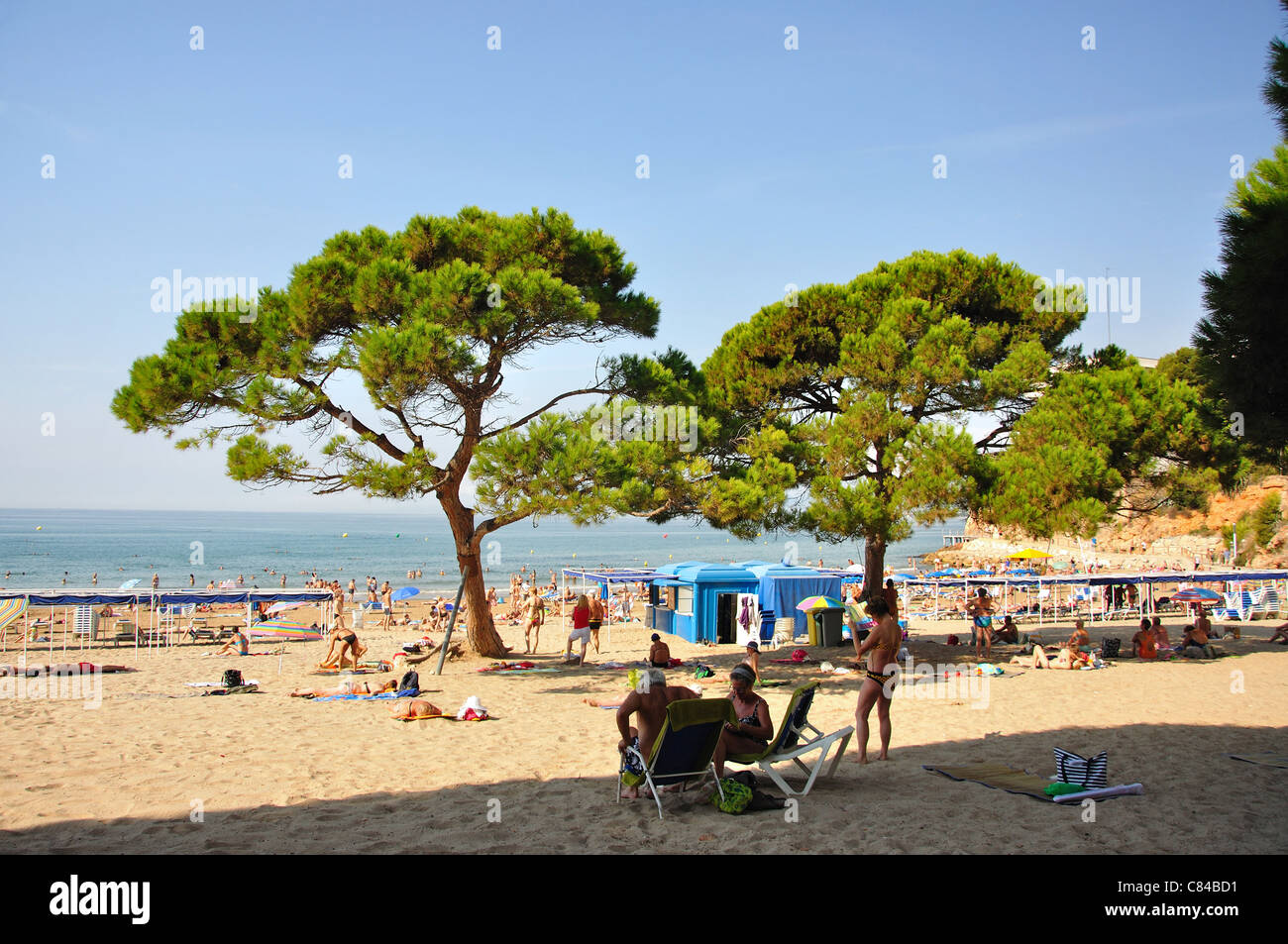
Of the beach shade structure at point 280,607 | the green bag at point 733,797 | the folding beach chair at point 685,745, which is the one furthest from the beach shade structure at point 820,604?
the beach shade structure at point 280,607

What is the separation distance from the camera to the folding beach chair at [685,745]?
18.1 feet

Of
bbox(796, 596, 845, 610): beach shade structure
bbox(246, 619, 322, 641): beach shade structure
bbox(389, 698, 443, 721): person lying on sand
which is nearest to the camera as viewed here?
bbox(389, 698, 443, 721): person lying on sand

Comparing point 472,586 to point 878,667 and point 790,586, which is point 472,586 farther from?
point 878,667

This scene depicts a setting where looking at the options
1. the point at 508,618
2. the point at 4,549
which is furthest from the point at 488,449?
the point at 4,549

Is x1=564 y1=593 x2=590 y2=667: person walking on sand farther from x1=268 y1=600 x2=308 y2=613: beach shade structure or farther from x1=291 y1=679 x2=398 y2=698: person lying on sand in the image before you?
x1=268 y1=600 x2=308 y2=613: beach shade structure

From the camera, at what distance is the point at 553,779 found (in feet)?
21.7

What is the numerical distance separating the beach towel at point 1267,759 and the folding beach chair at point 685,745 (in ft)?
14.7

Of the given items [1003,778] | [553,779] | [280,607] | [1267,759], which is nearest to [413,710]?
[553,779]

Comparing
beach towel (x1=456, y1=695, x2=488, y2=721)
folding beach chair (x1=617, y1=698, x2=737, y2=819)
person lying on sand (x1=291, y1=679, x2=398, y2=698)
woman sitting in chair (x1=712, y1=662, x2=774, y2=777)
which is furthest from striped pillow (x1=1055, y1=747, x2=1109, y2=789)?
person lying on sand (x1=291, y1=679, x2=398, y2=698)

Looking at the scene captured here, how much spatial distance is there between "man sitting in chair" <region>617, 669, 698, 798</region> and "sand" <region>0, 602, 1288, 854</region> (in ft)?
1.16

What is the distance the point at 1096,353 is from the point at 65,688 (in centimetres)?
1771

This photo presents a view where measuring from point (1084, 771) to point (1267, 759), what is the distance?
2286 millimetres

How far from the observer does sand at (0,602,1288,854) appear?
488 centimetres

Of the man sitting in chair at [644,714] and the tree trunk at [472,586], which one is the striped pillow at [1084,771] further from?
the tree trunk at [472,586]
